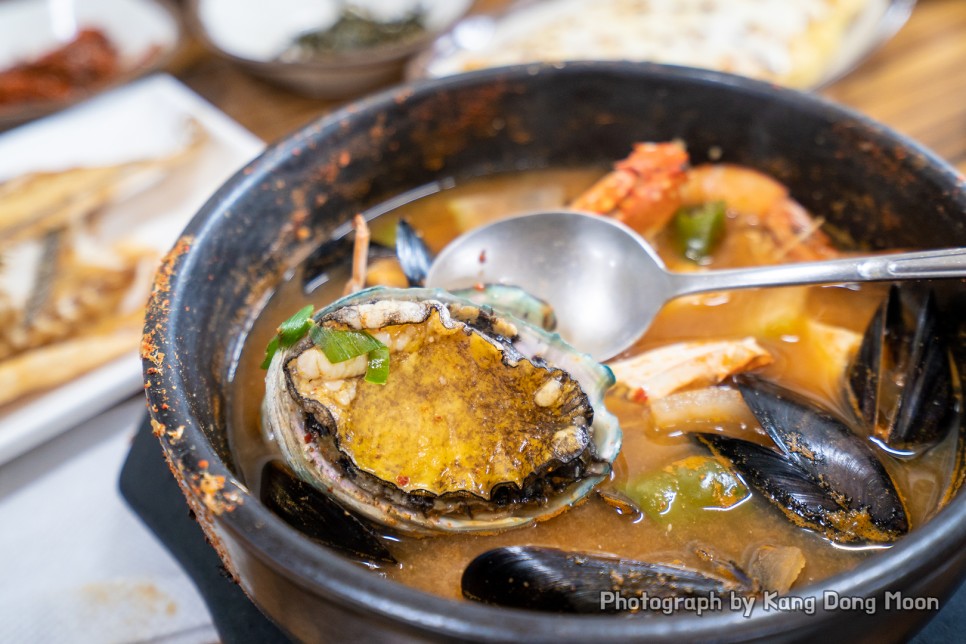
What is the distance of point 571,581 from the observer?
3.34 ft

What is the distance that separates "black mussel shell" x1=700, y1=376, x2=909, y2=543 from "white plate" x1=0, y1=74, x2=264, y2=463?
1747 millimetres

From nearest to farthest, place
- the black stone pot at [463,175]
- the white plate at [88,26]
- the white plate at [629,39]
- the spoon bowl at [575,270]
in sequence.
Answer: the black stone pot at [463,175], the spoon bowl at [575,270], the white plate at [629,39], the white plate at [88,26]

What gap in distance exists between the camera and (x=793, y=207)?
1.69m

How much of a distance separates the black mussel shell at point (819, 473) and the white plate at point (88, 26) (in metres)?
2.68

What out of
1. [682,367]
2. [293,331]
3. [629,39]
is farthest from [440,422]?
[629,39]

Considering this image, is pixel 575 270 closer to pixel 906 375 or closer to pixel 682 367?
pixel 682 367

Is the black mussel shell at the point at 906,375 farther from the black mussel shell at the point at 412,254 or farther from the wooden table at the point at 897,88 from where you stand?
the wooden table at the point at 897,88

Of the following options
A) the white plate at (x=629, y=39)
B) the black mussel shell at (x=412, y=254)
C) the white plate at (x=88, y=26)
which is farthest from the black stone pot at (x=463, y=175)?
the white plate at (x=88, y=26)

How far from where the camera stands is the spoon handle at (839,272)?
4.03 ft

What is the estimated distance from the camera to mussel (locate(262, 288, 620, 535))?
1129 mm

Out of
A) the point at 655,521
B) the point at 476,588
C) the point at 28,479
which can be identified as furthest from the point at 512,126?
the point at 28,479

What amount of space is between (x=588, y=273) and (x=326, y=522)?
0.71 metres

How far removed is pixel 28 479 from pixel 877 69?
2.88 m

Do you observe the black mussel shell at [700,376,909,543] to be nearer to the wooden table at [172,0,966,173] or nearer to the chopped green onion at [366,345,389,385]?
the chopped green onion at [366,345,389,385]
